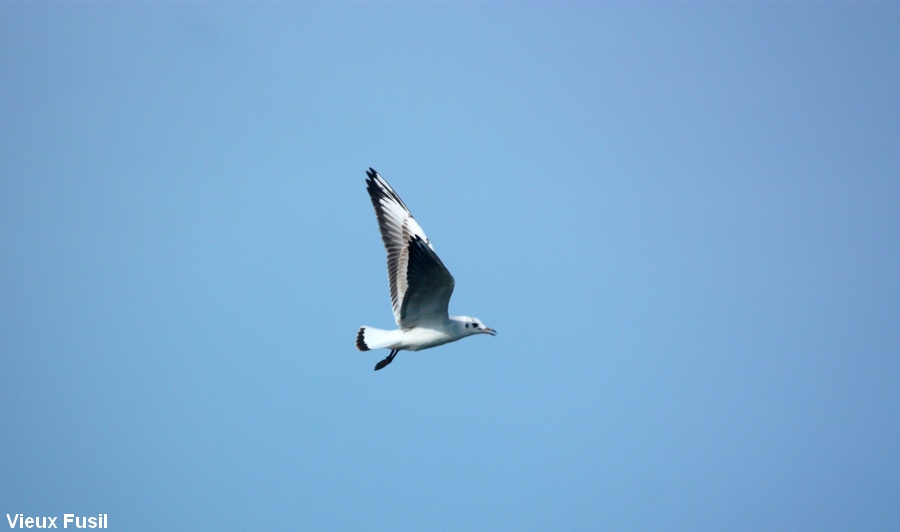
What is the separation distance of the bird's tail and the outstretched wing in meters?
0.24

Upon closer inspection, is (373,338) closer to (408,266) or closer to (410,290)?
(410,290)

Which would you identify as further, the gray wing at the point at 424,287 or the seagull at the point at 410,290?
the seagull at the point at 410,290

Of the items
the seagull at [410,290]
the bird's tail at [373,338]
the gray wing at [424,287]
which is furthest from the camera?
the bird's tail at [373,338]

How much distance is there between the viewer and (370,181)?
1244 centimetres

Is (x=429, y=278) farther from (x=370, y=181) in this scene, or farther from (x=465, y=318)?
(x=370, y=181)

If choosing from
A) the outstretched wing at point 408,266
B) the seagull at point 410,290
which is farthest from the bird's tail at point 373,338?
the outstretched wing at point 408,266

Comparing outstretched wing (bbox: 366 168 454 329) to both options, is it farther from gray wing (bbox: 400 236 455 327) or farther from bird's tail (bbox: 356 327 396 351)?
bird's tail (bbox: 356 327 396 351)

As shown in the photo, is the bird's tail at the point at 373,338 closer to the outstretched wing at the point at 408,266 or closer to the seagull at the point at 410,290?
the seagull at the point at 410,290

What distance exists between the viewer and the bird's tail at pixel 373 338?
36.4 ft

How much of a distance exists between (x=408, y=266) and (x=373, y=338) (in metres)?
1.48

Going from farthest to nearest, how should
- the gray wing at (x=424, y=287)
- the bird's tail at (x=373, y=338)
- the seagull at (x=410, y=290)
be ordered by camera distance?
the bird's tail at (x=373, y=338)
the seagull at (x=410, y=290)
the gray wing at (x=424, y=287)

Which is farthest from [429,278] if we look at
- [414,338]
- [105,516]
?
[105,516]

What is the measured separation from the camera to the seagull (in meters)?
10.2

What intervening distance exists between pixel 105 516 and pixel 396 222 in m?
8.34
